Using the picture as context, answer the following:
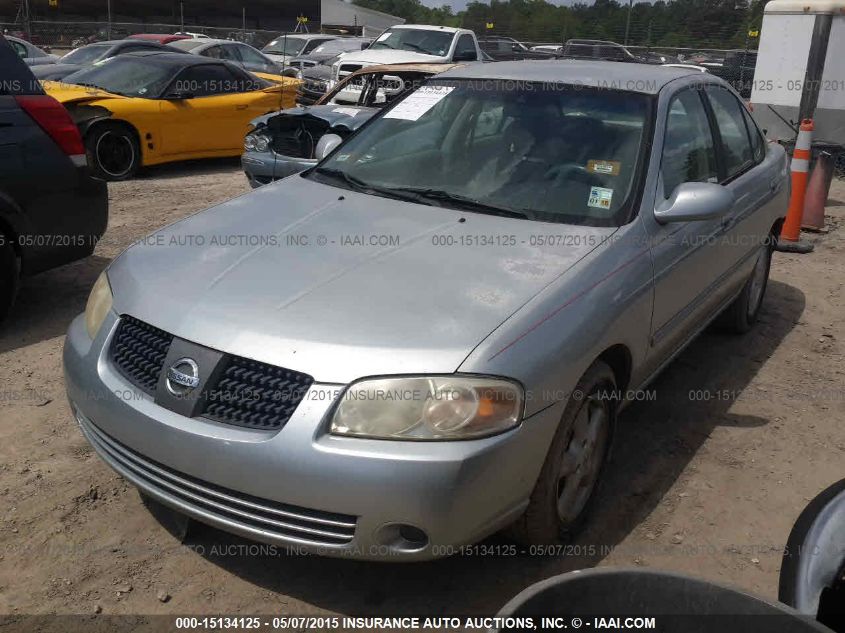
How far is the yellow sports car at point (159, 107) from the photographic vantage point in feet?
31.4

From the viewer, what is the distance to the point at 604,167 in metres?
3.69

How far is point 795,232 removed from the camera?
7734mm

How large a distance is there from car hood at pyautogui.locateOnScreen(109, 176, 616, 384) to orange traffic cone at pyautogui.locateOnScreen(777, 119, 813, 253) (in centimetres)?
497

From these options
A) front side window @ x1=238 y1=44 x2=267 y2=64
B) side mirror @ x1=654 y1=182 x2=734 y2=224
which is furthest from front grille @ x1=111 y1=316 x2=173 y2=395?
front side window @ x1=238 y1=44 x2=267 y2=64

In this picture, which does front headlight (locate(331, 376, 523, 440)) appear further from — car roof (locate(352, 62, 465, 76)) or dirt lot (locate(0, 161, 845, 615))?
car roof (locate(352, 62, 465, 76))

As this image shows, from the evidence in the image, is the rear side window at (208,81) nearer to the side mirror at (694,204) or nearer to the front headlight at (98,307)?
the front headlight at (98,307)


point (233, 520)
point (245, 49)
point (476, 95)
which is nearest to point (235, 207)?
point (476, 95)

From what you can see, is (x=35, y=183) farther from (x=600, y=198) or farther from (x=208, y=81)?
(x=208, y=81)

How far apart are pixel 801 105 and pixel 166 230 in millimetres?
9925

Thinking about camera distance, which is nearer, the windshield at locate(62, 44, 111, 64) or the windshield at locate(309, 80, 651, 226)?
the windshield at locate(309, 80, 651, 226)

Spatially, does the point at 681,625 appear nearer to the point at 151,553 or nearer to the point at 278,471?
the point at 278,471

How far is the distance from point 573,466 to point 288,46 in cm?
2466

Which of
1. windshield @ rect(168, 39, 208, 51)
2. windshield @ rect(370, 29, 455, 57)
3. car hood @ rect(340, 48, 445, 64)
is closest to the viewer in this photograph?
car hood @ rect(340, 48, 445, 64)

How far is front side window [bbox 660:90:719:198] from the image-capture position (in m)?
→ 3.86
